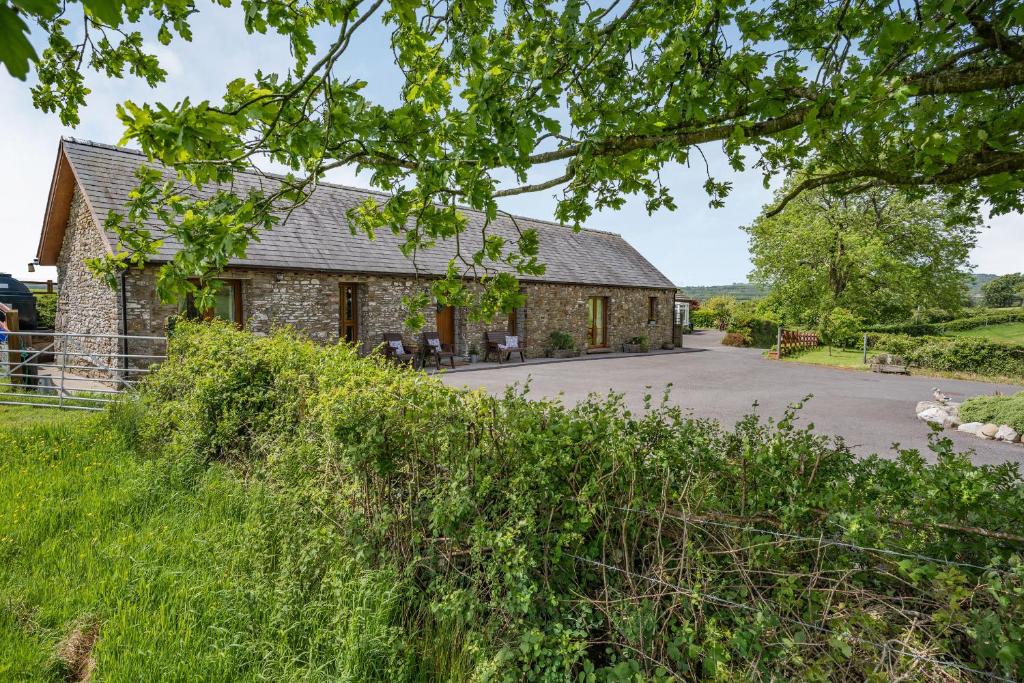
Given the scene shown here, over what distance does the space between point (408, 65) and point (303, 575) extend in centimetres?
422

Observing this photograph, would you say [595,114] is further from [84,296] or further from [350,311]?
[84,296]

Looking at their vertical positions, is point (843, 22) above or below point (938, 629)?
above

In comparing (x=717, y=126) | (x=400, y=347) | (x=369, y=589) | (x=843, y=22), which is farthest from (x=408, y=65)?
(x=400, y=347)

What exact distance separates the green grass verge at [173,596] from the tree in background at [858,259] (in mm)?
27371

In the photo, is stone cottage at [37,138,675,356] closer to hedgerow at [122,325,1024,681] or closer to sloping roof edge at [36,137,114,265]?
sloping roof edge at [36,137,114,265]

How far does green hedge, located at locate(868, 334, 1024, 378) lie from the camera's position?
55.6 ft

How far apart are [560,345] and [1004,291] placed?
221 ft

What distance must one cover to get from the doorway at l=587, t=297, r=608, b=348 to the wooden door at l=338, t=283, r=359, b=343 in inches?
460

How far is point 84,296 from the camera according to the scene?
14438 mm

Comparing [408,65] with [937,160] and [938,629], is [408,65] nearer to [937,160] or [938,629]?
[937,160]

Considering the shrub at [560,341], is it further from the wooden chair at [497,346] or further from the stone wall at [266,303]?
the wooden chair at [497,346]

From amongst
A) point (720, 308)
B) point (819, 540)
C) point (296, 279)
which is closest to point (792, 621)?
point (819, 540)

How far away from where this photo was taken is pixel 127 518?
4539mm

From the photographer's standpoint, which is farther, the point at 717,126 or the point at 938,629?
the point at 717,126
